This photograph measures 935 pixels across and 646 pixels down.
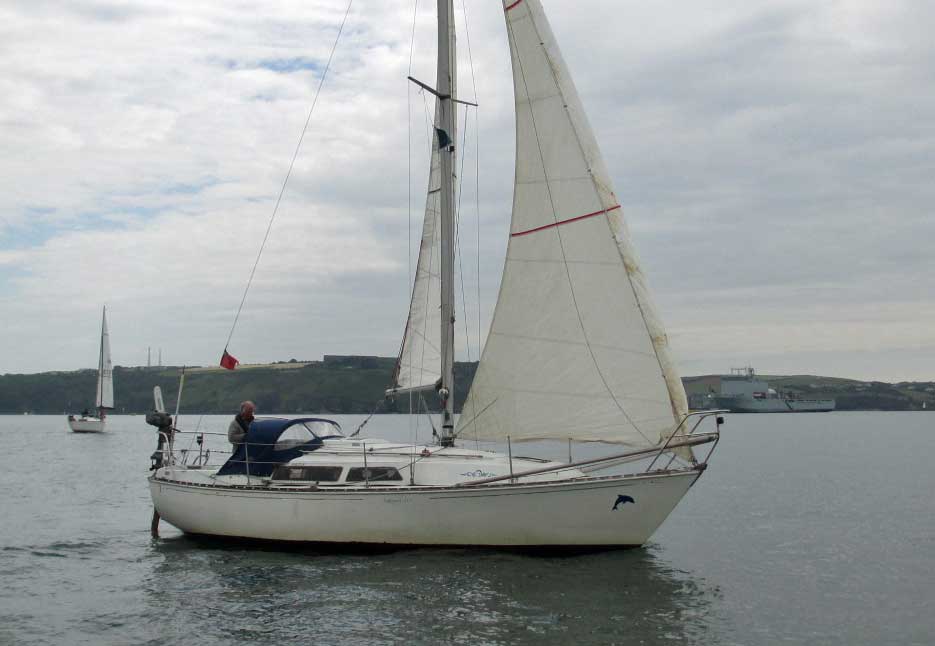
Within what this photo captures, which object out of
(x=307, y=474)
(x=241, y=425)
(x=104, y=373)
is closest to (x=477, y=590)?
(x=307, y=474)

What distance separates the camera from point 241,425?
62.5ft

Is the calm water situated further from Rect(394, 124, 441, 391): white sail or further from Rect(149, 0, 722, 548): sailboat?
Rect(394, 124, 441, 391): white sail

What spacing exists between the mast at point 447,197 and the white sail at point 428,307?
0.07 meters

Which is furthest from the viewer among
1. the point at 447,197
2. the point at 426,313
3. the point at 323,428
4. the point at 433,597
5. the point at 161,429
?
the point at 161,429

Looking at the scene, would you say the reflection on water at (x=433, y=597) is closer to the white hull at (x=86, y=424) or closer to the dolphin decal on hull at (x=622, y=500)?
the dolphin decal on hull at (x=622, y=500)

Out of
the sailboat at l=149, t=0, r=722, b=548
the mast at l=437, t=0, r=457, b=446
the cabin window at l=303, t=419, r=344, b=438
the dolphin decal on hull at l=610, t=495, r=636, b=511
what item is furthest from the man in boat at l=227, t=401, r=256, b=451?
the dolphin decal on hull at l=610, t=495, r=636, b=511

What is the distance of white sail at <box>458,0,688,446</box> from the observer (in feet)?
52.2

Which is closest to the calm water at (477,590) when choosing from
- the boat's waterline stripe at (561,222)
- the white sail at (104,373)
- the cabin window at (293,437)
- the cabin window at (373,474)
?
the cabin window at (373,474)

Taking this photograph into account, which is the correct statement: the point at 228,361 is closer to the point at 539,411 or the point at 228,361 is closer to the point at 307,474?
the point at 307,474

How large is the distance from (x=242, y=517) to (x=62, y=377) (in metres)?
165

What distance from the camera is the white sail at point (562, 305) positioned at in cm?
1591

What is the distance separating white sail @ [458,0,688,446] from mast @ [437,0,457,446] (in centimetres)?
91

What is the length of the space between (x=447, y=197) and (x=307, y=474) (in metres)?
6.42

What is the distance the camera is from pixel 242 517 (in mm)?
17594
